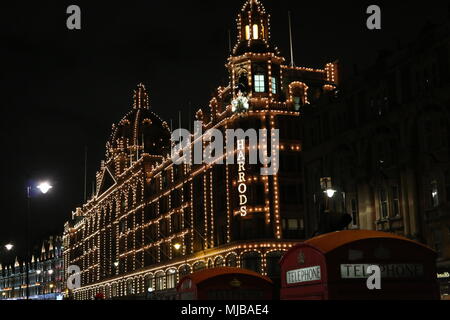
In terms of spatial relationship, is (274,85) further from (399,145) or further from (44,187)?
(44,187)

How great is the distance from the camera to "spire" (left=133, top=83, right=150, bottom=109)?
113500mm

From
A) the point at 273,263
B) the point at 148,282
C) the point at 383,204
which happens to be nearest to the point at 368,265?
the point at 383,204

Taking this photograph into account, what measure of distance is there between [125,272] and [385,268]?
8608 centimetres

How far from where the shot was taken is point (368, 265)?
15.5 m

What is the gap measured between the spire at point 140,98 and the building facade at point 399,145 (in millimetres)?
67183

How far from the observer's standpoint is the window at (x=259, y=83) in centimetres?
6388

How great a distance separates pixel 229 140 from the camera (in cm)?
6312

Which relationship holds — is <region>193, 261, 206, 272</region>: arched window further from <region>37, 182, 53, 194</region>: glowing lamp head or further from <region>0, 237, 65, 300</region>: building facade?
<region>0, 237, 65, 300</region>: building facade

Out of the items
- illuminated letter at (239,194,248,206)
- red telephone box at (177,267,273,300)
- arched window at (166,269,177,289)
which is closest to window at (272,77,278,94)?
illuminated letter at (239,194,248,206)

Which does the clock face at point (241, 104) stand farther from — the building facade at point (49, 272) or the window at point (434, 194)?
the building facade at point (49, 272)

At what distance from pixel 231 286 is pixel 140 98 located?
89.7 metres

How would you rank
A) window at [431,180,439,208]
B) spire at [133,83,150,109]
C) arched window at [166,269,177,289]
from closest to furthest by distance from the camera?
window at [431,180,439,208] → arched window at [166,269,177,289] → spire at [133,83,150,109]
